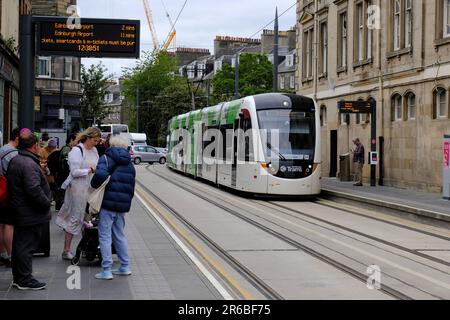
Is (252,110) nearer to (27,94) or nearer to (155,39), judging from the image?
(27,94)

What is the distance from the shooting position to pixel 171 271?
29.9ft

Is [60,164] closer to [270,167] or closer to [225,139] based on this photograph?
[270,167]

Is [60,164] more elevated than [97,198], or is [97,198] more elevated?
[60,164]

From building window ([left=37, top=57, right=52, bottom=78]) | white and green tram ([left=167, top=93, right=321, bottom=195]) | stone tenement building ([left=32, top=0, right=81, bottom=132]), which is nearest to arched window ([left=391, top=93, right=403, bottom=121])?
white and green tram ([left=167, top=93, right=321, bottom=195])

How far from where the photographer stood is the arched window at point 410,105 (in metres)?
24.4

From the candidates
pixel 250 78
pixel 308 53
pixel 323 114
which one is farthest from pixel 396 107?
pixel 250 78

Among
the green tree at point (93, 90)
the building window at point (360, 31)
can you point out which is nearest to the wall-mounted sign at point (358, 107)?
the building window at point (360, 31)

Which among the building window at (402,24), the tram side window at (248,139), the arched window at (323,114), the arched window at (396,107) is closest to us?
the tram side window at (248,139)

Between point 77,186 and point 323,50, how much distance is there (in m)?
26.3

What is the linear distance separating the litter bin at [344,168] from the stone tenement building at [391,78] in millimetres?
1022

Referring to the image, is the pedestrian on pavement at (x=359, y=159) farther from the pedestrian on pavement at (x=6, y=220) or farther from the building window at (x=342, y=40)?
the pedestrian on pavement at (x=6, y=220)

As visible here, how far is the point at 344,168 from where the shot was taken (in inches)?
1151

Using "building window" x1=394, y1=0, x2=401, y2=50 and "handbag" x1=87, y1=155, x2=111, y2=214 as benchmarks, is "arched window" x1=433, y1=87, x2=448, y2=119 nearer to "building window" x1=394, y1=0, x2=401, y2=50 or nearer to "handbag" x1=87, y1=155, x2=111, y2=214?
"building window" x1=394, y1=0, x2=401, y2=50

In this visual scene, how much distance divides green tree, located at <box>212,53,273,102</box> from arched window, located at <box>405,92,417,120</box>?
48367mm
